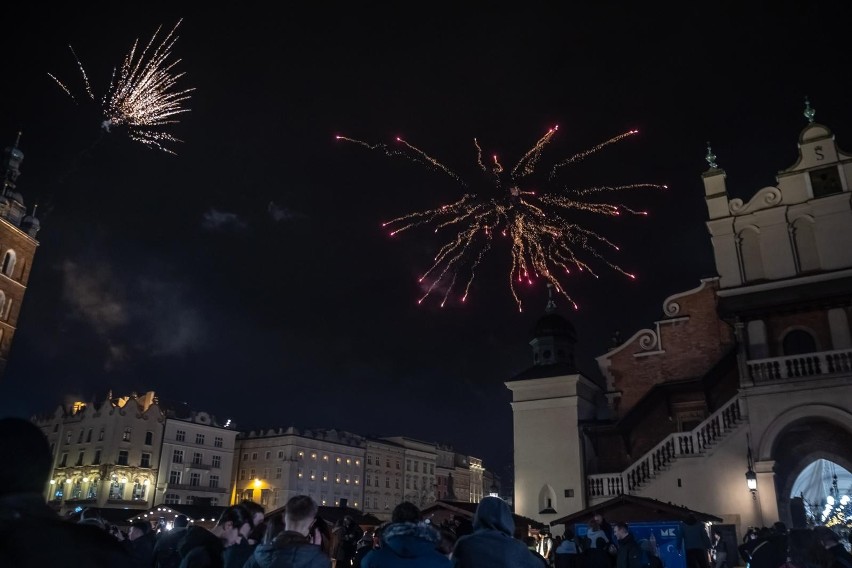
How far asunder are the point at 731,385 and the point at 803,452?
329cm

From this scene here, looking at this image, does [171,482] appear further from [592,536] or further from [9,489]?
[9,489]

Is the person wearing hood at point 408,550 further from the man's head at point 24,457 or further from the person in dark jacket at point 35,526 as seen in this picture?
the man's head at point 24,457

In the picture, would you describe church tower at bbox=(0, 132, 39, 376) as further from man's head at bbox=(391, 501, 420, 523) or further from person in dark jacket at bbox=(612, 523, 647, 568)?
man's head at bbox=(391, 501, 420, 523)

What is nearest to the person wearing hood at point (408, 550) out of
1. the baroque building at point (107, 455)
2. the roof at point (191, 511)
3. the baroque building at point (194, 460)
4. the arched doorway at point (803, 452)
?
the arched doorway at point (803, 452)

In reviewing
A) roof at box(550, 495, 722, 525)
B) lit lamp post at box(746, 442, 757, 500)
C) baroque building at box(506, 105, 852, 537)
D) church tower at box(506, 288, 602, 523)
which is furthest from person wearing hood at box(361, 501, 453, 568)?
church tower at box(506, 288, 602, 523)

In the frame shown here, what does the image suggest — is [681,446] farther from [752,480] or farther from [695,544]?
[695,544]

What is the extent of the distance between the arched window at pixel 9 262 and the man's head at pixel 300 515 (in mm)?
57664

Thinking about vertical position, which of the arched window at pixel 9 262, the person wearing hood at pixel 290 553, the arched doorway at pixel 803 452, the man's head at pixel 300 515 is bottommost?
the person wearing hood at pixel 290 553

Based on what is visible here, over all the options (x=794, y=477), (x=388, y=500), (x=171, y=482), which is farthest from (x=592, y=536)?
(x=388, y=500)

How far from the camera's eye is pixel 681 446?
2155cm

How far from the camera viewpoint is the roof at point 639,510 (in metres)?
17.6

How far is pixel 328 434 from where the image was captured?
89750 millimetres

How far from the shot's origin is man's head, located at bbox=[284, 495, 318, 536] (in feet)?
15.3

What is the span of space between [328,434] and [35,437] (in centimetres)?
9025
